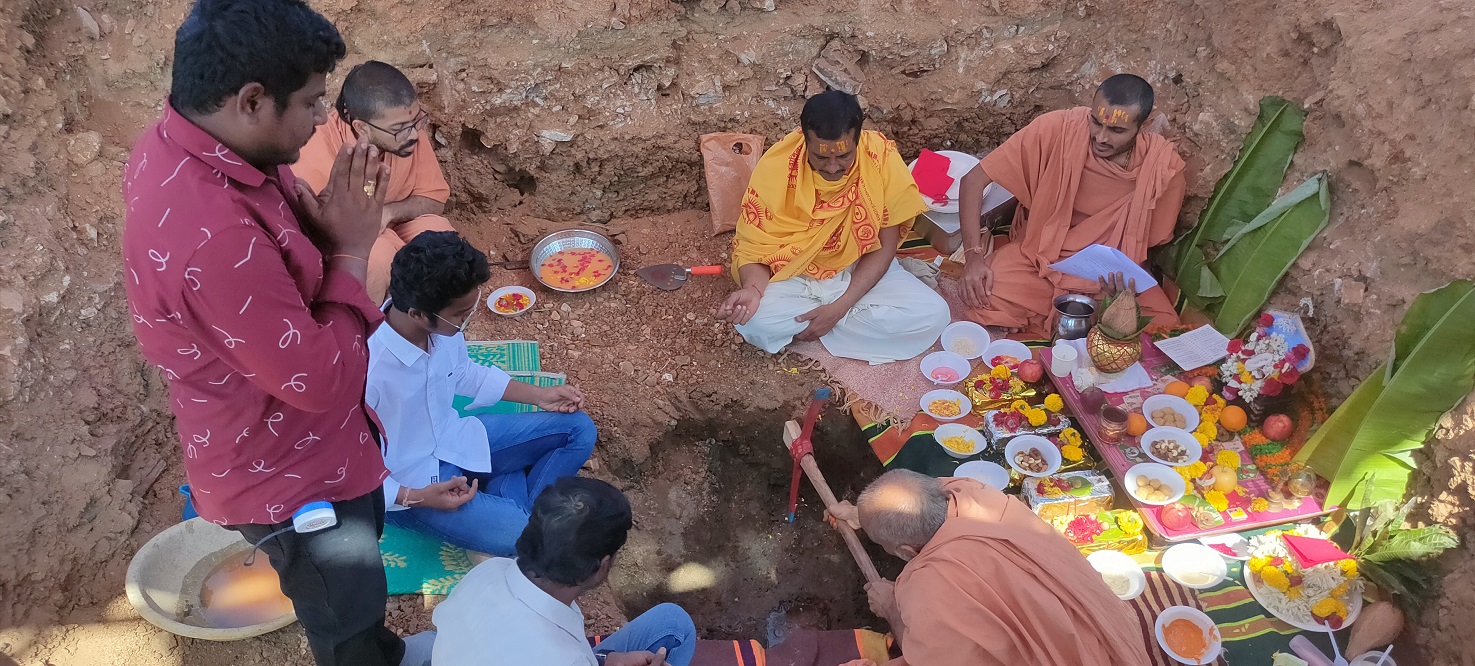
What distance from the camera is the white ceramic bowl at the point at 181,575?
321 cm

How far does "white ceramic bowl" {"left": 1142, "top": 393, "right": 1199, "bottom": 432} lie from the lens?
170 inches

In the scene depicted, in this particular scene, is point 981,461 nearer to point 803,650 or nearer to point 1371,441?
point 803,650

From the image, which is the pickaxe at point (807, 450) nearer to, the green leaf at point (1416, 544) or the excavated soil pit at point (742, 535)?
the excavated soil pit at point (742, 535)

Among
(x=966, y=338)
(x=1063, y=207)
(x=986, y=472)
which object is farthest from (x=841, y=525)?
(x=1063, y=207)

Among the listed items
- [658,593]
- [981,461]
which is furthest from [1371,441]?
[658,593]

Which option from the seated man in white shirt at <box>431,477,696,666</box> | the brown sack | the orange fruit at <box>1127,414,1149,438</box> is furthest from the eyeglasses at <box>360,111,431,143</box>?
the orange fruit at <box>1127,414,1149,438</box>

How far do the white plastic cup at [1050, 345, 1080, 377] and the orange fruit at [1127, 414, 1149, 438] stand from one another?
0.42 m

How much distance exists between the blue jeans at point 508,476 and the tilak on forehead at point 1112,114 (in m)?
3.18

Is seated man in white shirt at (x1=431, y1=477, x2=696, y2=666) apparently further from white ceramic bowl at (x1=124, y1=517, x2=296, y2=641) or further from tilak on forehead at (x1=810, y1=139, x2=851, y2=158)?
tilak on forehead at (x1=810, y1=139, x2=851, y2=158)

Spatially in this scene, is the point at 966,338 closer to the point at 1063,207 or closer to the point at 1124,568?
the point at 1063,207

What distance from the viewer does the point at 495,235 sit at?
5.85m

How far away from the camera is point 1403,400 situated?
146 inches

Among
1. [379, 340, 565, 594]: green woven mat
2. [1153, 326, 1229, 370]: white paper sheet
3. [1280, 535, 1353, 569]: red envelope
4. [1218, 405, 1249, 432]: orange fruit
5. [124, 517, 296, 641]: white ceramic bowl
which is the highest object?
[1153, 326, 1229, 370]: white paper sheet

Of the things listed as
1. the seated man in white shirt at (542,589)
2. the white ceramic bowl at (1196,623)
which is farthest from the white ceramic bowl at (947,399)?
the seated man in white shirt at (542,589)
